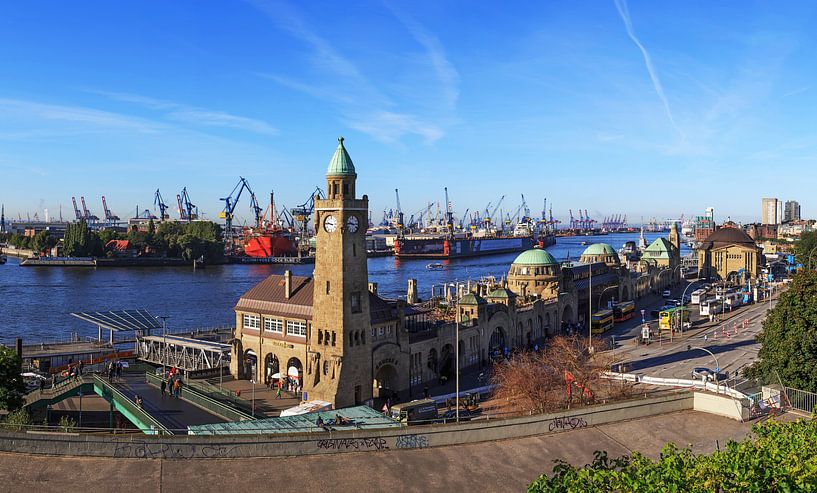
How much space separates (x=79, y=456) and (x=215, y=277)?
166 metres

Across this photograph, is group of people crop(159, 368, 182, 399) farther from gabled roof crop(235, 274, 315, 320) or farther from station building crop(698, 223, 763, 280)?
station building crop(698, 223, 763, 280)

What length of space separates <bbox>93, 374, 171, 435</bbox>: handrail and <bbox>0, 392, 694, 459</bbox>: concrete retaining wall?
366 inches

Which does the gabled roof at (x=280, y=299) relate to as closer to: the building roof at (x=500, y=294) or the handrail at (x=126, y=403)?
the handrail at (x=126, y=403)

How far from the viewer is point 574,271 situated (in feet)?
357

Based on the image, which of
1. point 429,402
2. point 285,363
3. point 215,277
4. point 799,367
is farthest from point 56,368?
point 215,277

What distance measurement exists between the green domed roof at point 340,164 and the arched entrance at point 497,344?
30184 millimetres

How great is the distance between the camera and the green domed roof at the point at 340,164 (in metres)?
50.8

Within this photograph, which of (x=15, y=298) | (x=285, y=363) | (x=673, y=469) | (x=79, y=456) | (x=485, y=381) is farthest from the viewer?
(x=15, y=298)

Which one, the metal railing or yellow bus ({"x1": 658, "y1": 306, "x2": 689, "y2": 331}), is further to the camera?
yellow bus ({"x1": 658, "y1": 306, "x2": 689, "y2": 331})

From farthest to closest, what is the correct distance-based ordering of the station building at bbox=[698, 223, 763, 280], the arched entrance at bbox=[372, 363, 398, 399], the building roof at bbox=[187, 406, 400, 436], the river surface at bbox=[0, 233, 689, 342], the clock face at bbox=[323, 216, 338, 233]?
1. the station building at bbox=[698, 223, 763, 280]
2. the river surface at bbox=[0, 233, 689, 342]
3. the arched entrance at bbox=[372, 363, 398, 399]
4. the clock face at bbox=[323, 216, 338, 233]
5. the building roof at bbox=[187, 406, 400, 436]

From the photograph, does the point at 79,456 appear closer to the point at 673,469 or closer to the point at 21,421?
the point at 21,421

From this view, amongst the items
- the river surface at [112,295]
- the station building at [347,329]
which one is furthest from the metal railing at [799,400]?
the river surface at [112,295]

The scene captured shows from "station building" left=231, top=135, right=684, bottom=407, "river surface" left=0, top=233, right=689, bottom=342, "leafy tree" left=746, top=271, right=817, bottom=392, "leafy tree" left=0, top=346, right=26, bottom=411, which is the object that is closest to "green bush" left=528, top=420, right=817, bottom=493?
"leafy tree" left=746, top=271, right=817, bottom=392

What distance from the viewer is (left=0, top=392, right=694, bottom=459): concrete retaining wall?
1018 inches
